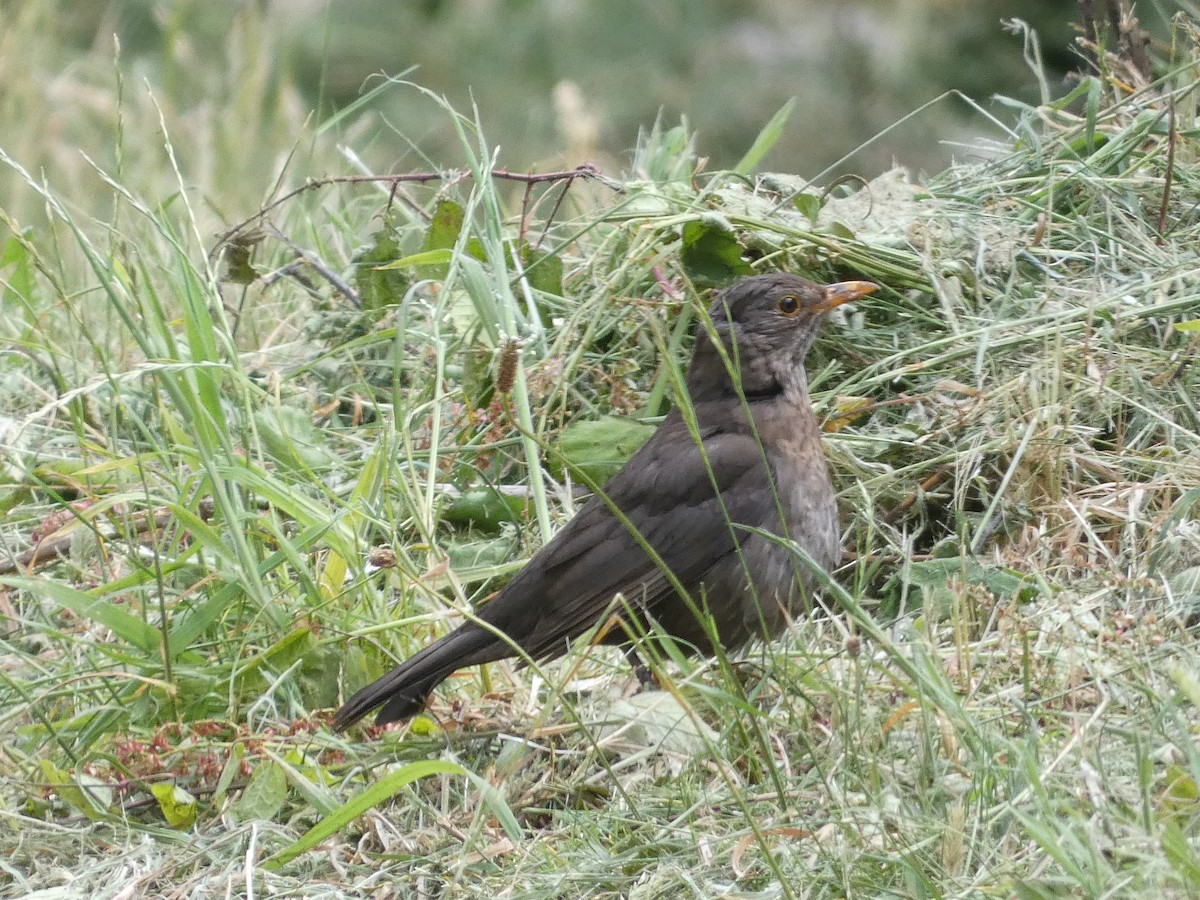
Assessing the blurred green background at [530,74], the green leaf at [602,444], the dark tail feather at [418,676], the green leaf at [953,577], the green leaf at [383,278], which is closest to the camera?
the dark tail feather at [418,676]

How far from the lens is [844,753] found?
2723 mm

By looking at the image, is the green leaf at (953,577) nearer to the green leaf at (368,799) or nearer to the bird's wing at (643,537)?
the bird's wing at (643,537)

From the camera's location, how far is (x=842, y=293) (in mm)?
4055

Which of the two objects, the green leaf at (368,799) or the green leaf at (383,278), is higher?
the green leaf at (383,278)

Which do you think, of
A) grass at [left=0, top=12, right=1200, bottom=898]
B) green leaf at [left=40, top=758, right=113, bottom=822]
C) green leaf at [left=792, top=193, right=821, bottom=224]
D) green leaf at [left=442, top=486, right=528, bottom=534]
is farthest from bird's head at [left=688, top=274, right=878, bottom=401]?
green leaf at [left=40, top=758, right=113, bottom=822]

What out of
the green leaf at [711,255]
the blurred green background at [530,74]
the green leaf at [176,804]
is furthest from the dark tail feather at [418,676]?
the blurred green background at [530,74]

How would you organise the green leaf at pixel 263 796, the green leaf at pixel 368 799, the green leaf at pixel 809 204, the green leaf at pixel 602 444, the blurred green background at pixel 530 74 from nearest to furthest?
the green leaf at pixel 368 799 → the green leaf at pixel 263 796 → the green leaf at pixel 602 444 → the green leaf at pixel 809 204 → the blurred green background at pixel 530 74

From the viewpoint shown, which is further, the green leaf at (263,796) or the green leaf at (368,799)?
the green leaf at (263,796)

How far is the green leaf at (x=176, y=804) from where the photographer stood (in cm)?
315

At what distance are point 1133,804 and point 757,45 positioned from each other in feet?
23.8

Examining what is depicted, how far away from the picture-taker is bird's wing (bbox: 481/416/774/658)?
3549mm

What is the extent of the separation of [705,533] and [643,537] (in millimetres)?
271

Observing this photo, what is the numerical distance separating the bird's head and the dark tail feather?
1.10 metres

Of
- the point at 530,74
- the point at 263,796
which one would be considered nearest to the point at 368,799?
the point at 263,796
